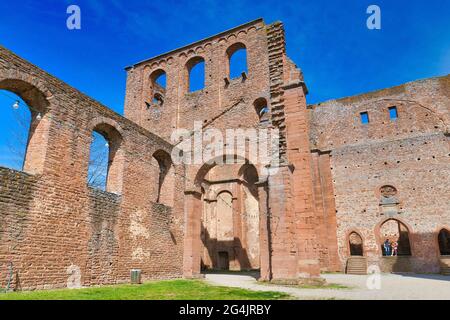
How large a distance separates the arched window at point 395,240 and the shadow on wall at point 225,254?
30.5 feet

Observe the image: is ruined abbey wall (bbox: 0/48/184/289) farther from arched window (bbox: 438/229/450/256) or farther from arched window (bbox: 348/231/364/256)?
arched window (bbox: 438/229/450/256)

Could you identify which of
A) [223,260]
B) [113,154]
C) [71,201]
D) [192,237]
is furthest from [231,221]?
[71,201]

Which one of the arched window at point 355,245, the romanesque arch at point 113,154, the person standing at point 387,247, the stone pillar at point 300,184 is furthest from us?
the person standing at point 387,247

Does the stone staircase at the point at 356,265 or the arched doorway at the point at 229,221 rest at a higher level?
the arched doorway at the point at 229,221

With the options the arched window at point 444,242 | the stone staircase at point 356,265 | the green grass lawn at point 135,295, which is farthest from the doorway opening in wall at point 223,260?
the green grass lawn at point 135,295

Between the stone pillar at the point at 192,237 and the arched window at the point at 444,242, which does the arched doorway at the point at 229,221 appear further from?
the arched window at the point at 444,242

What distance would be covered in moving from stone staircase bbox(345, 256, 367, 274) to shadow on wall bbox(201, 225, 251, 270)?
20.6 feet

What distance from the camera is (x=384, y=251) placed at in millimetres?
22188

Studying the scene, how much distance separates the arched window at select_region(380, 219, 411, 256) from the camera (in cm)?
2017

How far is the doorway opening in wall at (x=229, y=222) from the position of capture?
2106 cm

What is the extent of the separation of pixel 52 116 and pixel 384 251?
21.9m

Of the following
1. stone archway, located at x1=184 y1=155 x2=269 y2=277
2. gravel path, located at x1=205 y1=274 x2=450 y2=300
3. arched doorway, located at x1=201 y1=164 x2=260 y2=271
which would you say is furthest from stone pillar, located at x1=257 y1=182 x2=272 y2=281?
arched doorway, located at x1=201 y1=164 x2=260 y2=271

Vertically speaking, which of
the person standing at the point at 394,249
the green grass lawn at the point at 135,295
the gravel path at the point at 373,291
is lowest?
the gravel path at the point at 373,291

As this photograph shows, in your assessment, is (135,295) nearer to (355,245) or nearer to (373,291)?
(373,291)
